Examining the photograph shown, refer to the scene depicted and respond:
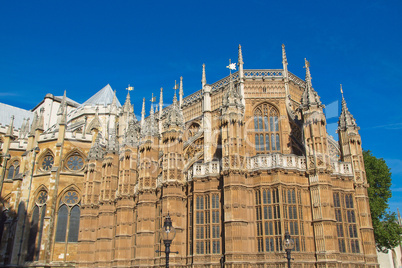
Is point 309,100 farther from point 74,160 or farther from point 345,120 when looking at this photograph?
point 74,160

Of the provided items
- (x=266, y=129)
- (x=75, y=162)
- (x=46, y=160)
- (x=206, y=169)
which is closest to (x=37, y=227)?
→ (x=46, y=160)

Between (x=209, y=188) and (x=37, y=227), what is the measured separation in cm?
2545

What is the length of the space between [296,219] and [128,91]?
28.6 m

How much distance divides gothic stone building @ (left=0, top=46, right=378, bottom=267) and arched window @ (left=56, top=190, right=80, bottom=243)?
0.11m

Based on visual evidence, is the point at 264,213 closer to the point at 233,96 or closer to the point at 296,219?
the point at 296,219

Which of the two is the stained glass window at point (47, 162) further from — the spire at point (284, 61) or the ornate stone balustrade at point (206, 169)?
the spire at point (284, 61)

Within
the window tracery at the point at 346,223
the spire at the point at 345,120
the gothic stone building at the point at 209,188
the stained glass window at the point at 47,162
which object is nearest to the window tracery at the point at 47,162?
the stained glass window at the point at 47,162

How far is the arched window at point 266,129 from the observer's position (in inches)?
1222

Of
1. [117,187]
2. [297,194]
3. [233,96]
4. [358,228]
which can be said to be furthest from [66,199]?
[358,228]

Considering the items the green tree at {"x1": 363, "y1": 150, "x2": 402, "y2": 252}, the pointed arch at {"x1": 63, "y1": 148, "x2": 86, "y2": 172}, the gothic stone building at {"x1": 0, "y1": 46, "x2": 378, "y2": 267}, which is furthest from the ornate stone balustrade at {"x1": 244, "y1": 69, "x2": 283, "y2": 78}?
the pointed arch at {"x1": 63, "y1": 148, "x2": 86, "y2": 172}

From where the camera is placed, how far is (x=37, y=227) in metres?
42.9

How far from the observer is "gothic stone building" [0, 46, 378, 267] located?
25.1 metres

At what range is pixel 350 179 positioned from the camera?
91.4ft

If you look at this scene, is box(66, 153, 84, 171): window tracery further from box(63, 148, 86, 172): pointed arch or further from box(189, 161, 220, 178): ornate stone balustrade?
box(189, 161, 220, 178): ornate stone balustrade
